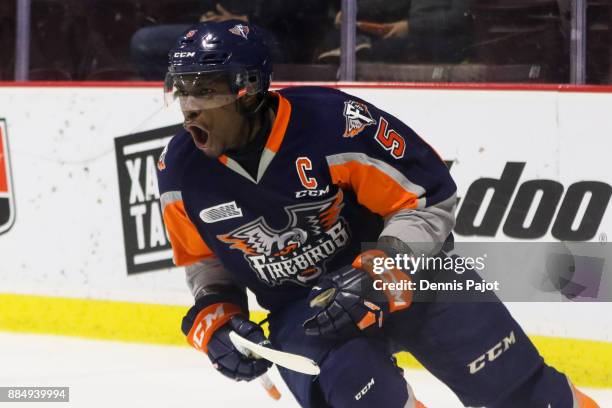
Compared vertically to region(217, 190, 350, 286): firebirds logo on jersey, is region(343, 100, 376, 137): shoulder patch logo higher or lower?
higher

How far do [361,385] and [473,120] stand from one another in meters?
1.94

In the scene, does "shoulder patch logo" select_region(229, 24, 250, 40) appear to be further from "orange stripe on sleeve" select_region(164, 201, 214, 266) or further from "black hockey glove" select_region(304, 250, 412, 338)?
"black hockey glove" select_region(304, 250, 412, 338)

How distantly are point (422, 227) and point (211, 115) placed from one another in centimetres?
45

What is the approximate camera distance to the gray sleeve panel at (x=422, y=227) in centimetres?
204

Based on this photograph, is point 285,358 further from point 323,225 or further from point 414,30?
point 414,30

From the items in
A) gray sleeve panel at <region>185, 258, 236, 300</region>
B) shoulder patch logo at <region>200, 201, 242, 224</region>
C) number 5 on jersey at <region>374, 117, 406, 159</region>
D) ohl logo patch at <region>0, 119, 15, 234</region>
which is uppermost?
number 5 on jersey at <region>374, 117, 406, 159</region>

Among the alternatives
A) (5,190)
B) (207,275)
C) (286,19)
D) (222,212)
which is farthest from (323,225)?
(5,190)

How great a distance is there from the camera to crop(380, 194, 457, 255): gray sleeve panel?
2.04 meters

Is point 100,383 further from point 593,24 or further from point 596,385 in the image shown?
point 593,24

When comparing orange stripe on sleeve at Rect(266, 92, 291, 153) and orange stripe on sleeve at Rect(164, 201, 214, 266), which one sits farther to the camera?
orange stripe on sleeve at Rect(164, 201, 214, 266)

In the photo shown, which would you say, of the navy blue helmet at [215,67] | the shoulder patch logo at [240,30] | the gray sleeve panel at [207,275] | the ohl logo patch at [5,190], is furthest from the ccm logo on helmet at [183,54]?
the ohl logo patch at [5,190]

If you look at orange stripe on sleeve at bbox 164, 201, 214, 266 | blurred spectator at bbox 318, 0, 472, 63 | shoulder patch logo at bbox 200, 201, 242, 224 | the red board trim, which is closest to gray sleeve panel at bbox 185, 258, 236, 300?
orange stripe on sleeve at bbox 164, 201, 214, 266

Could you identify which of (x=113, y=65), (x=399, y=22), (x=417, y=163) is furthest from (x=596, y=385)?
(x=113, y=65)

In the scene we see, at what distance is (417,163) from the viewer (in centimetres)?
212
